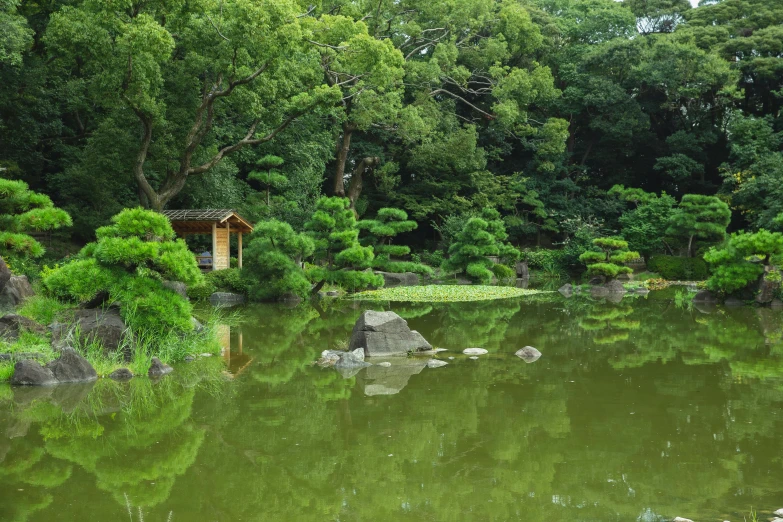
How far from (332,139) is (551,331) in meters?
14.5

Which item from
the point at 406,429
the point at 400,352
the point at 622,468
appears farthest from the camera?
the point at 400,352

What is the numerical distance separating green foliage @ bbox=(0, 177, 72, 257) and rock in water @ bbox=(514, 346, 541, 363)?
6856mm

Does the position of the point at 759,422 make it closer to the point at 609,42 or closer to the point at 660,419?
the point at 660,419

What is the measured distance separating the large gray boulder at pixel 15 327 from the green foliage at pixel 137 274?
46 cm

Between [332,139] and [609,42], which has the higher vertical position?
[609,42]

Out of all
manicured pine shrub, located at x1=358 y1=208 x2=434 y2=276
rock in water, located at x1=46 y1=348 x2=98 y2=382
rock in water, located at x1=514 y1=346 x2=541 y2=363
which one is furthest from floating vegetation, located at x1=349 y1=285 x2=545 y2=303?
rock in water, located at x1=46 y1=348 x2=98 y2=382

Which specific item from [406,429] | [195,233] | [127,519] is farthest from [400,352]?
[195,233]

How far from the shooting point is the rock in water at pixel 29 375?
7098 mm

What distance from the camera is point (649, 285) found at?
798 inches

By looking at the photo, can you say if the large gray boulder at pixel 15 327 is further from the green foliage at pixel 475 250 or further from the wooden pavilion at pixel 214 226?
the green foliage at pixel 475 250

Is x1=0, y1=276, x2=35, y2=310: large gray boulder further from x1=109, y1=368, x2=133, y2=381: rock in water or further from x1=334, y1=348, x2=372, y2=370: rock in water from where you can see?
x1=334, y1=348, x2=372, y2=370: rock in water

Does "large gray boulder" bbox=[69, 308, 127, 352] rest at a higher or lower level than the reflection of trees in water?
higher

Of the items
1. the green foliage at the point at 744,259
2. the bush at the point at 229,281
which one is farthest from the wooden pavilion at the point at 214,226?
the green foliage at the point at 744,259

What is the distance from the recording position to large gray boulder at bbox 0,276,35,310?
9461 mm
